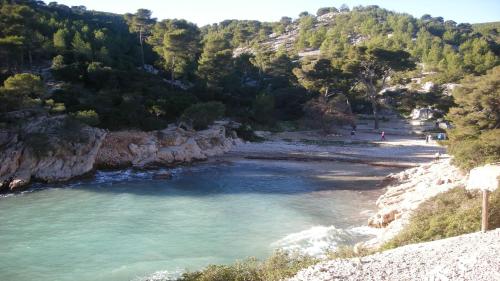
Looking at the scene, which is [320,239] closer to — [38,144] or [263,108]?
[38,144]

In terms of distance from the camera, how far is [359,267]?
27.8ft

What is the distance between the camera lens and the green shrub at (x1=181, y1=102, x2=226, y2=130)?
33.8m

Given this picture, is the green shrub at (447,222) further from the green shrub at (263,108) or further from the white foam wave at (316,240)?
the green shrub at (263,108)

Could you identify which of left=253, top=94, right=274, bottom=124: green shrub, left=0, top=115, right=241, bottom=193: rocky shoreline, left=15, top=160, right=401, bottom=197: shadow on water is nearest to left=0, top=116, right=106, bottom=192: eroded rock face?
left=0, top=115, right=241, bottom=193: rocky shoreline

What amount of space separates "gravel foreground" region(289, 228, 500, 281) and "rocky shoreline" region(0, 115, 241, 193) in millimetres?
21031

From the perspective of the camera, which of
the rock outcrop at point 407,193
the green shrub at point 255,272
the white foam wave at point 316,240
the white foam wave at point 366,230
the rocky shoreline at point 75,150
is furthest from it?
the rocky shoreline at point 75,150

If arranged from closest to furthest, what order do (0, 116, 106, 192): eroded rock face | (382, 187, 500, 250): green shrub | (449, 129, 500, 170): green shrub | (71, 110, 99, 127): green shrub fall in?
(382, 187, 500, 250): green shrub < (449, 129, 500, 170): green shrub < (0, 116, 106, 192): eroded rock face < (71, 110, 99, 127): green shrub

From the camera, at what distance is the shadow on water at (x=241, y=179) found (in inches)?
928

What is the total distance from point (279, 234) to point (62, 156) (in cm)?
1654

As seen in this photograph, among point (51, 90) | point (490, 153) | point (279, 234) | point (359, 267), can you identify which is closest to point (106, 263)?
point (279, 234)

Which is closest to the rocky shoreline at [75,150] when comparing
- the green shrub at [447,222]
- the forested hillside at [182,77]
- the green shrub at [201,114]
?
the forested hillside at [182,77]

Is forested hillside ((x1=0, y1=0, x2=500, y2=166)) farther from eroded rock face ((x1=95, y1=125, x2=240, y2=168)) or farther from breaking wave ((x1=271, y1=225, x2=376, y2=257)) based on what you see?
breaking wave ((x1=271, y1=225, x2=376, y2=257))

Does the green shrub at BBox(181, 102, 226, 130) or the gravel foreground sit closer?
the gravel foreground

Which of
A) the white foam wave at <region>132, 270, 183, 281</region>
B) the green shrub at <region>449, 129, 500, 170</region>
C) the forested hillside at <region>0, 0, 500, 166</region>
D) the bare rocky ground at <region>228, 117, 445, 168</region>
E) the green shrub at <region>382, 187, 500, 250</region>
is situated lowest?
the white foam wave at <region>132, 270, 183, 281</region>
